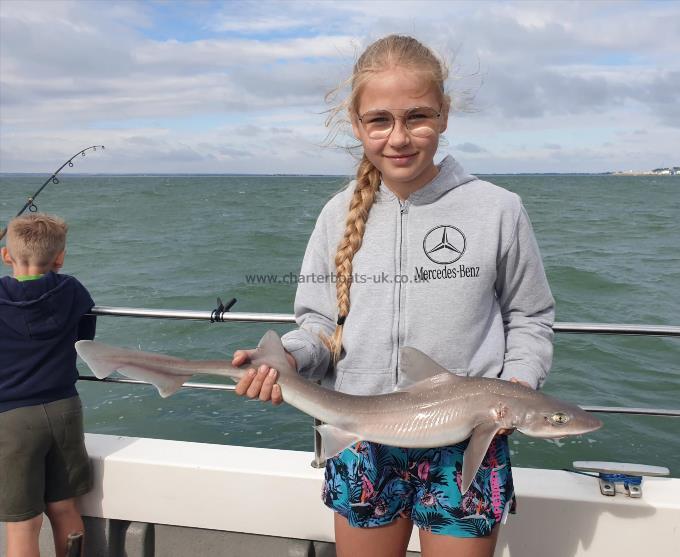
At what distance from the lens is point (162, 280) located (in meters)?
22.1

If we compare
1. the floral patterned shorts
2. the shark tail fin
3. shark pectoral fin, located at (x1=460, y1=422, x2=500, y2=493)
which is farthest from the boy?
shark pectoral fin, located at (x1=460, y1=422, x2=500, y2=493)

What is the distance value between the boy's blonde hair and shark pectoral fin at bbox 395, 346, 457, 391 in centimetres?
217

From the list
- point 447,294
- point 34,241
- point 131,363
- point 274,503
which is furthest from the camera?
point 34,241

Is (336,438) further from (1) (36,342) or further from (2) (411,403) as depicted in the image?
(1) (36,342)

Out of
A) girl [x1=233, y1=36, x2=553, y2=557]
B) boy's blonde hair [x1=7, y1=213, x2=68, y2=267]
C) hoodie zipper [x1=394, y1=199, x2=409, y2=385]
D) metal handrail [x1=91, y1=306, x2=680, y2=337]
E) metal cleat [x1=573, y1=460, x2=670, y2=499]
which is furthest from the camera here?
boy's blonde hair [x1=7, y1=213, x2=68, y2=267]

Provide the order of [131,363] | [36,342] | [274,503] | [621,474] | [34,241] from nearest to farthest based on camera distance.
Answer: [131,363], [621,474], [274,503], [36,342], [34,241]

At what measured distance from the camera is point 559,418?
2.09 metres

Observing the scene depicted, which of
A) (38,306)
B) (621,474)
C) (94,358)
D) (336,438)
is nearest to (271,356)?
(336,438)

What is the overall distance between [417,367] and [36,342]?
210cm

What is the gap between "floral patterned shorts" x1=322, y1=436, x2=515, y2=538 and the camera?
7.27 feet

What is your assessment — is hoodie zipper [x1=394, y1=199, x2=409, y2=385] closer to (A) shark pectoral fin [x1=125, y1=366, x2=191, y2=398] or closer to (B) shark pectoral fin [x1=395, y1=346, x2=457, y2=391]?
(B) shark pectoral fin [x1=395, y1=346, x2=457, y2=391]

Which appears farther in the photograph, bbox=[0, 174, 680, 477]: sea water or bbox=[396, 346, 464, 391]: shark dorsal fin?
bbox=[0, 174, 680, 477]: sea water

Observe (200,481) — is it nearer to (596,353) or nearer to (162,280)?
(596,353)

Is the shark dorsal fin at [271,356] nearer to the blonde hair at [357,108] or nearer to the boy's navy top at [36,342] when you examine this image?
the blonde hair at [357,108]
